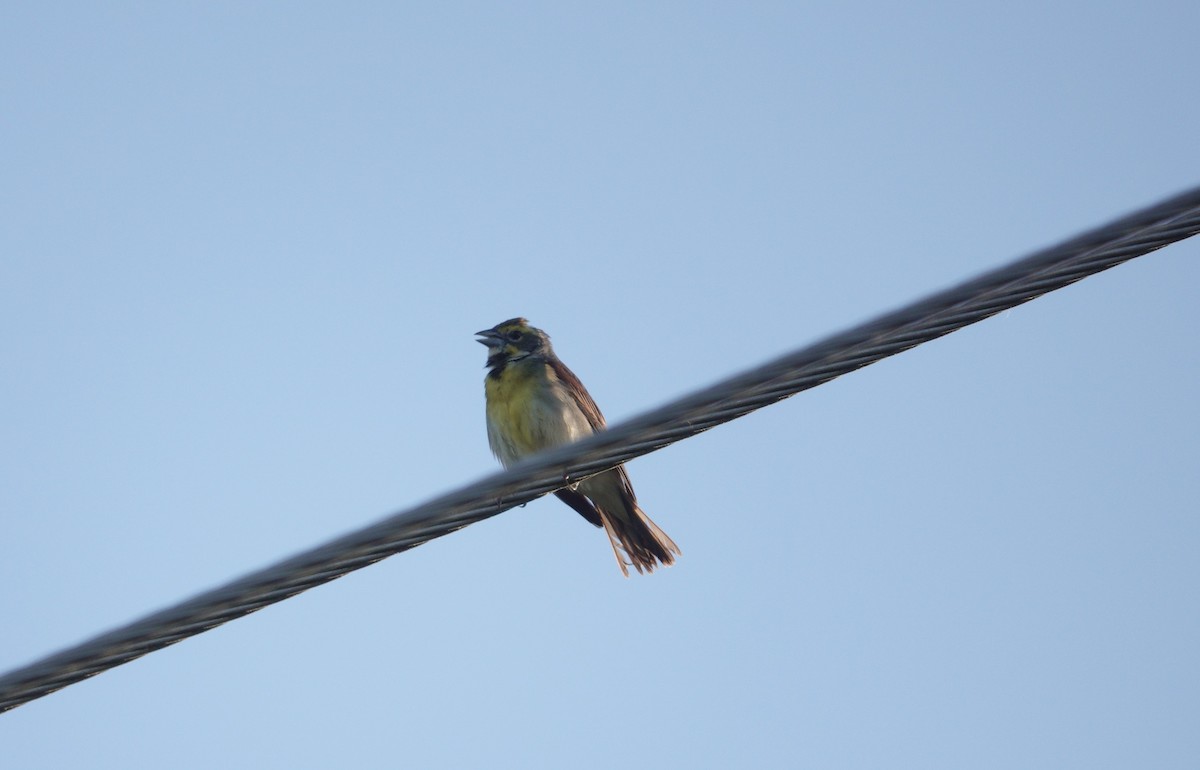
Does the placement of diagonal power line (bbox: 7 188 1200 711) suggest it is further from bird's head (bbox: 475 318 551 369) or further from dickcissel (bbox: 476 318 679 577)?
bird's head (bbox: 475 318 551 369)

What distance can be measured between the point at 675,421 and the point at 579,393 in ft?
18.3

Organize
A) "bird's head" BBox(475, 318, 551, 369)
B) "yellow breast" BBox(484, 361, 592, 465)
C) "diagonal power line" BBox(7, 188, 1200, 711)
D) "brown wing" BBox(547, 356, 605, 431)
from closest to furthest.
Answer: "diagonal power line" BBox(7, 188, 1200, 711) → "yellow breast" BBox(484, 361, 592, 465) → "brown wing" BBox(547, 356, 605, 431) → "bird's head" BBox(475, 318, 551, 369)

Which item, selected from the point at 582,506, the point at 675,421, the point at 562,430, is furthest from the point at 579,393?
the point at 675,421

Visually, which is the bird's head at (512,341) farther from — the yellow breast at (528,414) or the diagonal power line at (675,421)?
the diagonal power line at (675,421)

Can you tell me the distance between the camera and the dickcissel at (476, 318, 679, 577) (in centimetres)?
884

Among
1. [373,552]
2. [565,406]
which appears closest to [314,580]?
[373,552]

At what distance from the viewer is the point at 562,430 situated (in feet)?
28.9

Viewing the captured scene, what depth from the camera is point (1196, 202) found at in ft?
10.7

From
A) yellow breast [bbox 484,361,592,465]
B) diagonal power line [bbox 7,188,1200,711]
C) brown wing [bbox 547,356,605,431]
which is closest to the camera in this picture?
diagonal power line [bbox 7,188,1200,711]

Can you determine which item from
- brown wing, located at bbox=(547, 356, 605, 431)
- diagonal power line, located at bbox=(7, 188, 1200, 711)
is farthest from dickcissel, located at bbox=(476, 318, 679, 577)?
diagonal power line, located at bbox=(7, 188, 1200, 711)

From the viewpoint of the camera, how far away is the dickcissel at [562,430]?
8844 millimetres

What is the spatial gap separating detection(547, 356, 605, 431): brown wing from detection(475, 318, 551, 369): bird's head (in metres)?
0.21

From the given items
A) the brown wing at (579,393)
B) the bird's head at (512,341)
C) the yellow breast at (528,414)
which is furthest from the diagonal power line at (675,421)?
the bird's head at (512,341)

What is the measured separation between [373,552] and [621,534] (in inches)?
222
